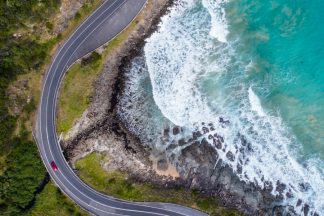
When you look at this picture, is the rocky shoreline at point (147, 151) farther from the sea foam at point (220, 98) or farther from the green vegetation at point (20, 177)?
the green vegetation at point (20, 177)

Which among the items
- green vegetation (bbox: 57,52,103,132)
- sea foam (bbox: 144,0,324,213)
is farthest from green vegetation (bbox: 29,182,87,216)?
sea foam (bbox: 144,0,324,213)

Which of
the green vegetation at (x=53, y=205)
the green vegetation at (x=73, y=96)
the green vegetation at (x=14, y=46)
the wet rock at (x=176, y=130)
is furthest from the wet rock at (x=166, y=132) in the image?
the green vegetation at (x=14, y=46)

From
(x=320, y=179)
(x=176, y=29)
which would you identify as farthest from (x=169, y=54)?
(x=320, y=179)

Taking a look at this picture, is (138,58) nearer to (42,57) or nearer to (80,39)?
(80,39)

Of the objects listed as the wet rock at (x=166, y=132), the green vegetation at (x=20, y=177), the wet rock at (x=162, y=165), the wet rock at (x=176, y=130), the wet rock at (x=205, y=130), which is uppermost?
the wet rock at (x=205, y=130)

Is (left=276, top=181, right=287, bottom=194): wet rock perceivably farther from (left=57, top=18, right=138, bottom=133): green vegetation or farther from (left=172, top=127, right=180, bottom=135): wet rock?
(left=57, top=18, right=138, bottom=133): green vegetation
